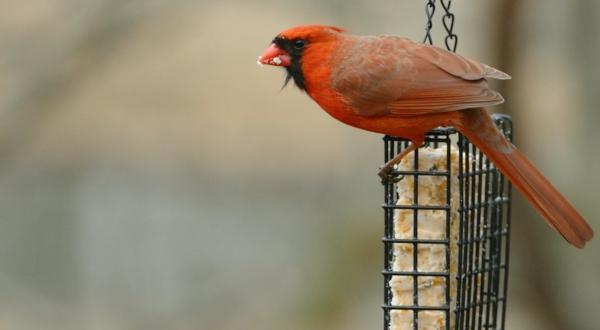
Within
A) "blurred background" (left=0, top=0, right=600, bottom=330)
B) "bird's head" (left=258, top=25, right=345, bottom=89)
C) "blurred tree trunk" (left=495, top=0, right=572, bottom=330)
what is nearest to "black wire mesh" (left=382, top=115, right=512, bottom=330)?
"bird's head" (left=258, top=25, right=345, bottom=89)

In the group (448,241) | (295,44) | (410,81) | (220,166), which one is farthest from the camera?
(220,166)

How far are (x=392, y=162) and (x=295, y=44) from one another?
721 mm

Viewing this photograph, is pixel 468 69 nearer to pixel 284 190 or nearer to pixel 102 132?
pixel 284 190

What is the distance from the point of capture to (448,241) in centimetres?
545

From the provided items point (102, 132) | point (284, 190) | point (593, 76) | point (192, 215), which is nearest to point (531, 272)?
point (593, 76)

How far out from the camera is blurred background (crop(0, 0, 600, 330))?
26.1ft

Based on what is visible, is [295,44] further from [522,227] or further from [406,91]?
[522,227]

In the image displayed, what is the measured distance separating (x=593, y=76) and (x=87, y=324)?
423 centimetres

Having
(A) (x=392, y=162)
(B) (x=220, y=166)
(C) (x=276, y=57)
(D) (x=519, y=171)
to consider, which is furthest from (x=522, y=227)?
(C) (x=276, y=57)

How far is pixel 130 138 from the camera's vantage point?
9.80 meters

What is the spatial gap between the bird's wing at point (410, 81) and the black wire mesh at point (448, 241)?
0.68ft

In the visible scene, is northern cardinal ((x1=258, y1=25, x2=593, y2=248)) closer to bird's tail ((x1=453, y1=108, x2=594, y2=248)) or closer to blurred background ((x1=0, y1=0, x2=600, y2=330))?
bird's tail ((x1=453, y1=108, x2=594, y2=248))

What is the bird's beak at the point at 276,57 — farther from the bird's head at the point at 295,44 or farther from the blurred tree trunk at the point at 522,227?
the blurred tree trunk at the point at 522,227

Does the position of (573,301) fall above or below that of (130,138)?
below
